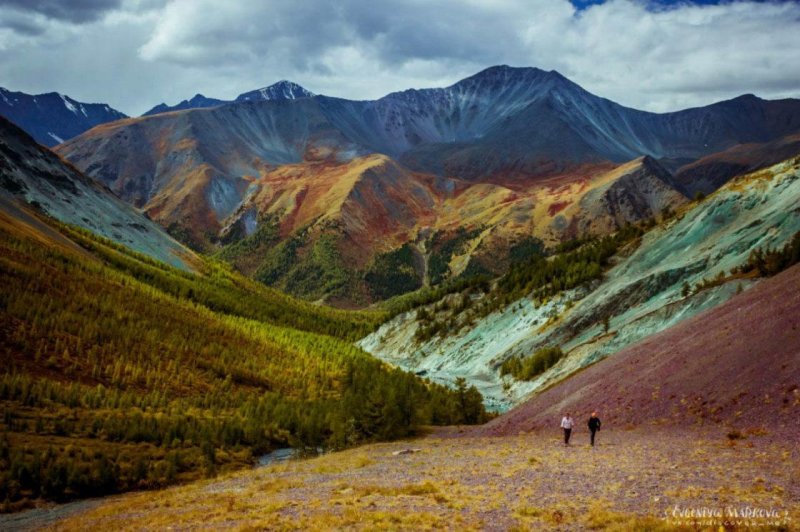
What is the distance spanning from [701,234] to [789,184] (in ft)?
48.9

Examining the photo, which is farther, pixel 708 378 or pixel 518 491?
pixel 708 378

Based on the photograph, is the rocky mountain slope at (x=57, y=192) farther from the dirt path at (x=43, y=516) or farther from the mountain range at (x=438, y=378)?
the dirt path at (x=43, y=516)

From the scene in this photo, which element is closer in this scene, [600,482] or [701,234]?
[600,482]

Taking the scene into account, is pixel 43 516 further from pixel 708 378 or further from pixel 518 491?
pixel 708 378

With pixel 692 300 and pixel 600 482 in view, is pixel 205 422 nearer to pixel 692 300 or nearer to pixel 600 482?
pixel 600 482

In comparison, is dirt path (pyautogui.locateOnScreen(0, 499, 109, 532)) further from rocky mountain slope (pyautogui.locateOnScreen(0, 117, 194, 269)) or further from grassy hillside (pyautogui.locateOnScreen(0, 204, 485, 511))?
rocky mountain slope (pyautogui.locateOnScreen(0, 117, 194, 269))

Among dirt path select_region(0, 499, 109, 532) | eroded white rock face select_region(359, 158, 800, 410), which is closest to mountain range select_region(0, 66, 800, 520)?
eroded white rock face select_region(359, 158, 800, 410)

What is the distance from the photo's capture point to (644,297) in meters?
86.8

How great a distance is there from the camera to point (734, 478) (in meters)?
24.1

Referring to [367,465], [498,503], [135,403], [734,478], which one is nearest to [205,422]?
[135,403]

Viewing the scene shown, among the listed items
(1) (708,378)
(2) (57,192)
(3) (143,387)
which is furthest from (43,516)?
(2) (57,192)

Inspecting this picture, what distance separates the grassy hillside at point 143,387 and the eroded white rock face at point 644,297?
16.1 m

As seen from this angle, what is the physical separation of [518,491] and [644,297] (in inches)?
2675

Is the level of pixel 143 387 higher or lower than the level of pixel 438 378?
lower
